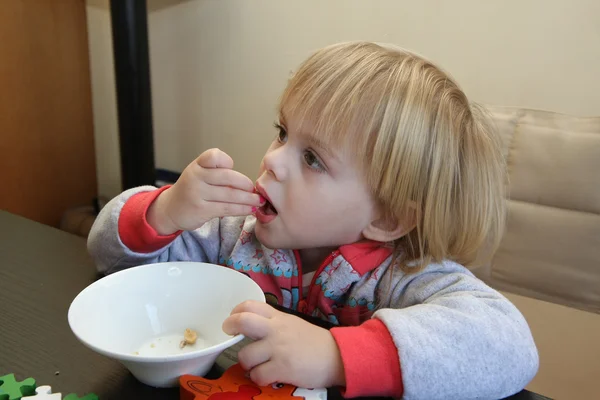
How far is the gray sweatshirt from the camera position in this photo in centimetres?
52

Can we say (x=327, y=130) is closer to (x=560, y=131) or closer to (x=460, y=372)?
(x=460, y=372)

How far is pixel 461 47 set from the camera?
147 centimetres

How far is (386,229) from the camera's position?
749 mm

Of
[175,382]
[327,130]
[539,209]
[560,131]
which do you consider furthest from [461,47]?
[175,382]

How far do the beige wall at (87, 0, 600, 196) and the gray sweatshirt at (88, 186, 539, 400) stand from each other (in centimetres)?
88

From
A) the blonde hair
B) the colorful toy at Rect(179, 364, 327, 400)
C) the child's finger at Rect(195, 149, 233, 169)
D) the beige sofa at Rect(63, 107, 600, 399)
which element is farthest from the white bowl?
the beige sofa at Rect(63, 107, 600, 399)

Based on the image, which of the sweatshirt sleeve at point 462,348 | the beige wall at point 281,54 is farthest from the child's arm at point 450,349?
the beige wall at point 281,54

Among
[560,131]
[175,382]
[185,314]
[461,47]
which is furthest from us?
[461,47]

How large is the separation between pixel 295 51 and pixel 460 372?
1409 millimetres

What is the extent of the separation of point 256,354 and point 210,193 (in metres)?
0.24

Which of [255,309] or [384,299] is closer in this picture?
[255,309]

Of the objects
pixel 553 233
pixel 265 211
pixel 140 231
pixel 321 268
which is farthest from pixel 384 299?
pixel 553 233

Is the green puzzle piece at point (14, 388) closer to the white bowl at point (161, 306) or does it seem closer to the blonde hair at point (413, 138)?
the white bowl at point (161, 306)

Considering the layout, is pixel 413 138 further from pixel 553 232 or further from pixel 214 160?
pixel 553 232
